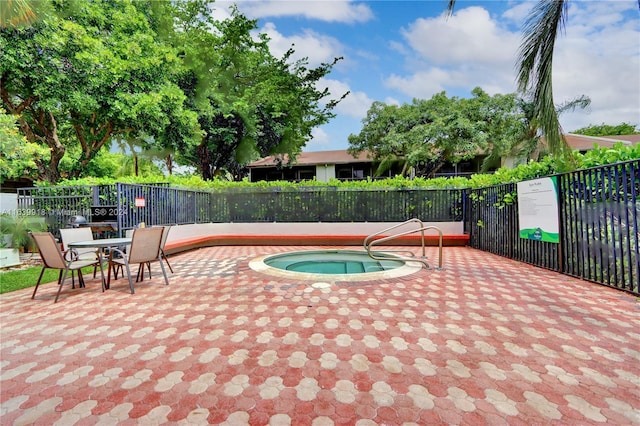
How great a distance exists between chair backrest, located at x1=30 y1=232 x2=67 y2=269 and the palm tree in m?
6.78

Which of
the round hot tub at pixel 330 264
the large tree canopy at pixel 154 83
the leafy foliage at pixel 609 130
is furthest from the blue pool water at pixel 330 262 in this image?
the leafy foliage at pixel 609 130

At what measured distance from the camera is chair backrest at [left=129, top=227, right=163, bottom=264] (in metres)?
4.73

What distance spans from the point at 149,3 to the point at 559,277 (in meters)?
19.5

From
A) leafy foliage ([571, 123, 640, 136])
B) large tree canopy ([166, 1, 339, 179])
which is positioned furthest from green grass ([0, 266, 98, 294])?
leafy foliage ([571, 123, 640, 136])

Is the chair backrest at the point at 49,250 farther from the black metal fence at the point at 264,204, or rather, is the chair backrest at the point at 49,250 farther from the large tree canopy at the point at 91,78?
the large tree canopy at the point at 91,78

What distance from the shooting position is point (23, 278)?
18.1 ft

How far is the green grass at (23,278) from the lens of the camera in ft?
16.2

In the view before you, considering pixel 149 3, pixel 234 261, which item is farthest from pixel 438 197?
pixel 149 3

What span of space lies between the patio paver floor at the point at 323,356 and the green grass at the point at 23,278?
644 mm

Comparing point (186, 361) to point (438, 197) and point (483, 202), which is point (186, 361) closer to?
point (483, 202)

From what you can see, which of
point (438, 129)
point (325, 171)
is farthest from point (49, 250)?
point (325, 171)

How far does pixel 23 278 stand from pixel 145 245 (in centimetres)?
→ 281

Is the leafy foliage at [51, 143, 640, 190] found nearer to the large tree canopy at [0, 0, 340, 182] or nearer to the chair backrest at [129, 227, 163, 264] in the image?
the large tree canopy at [0, 0, 340, 182]

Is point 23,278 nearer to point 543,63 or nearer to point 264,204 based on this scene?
point 264,204
